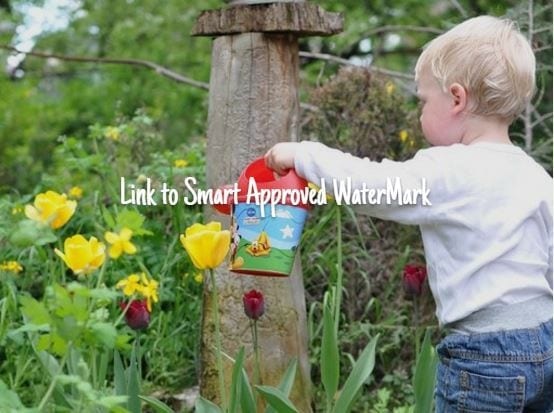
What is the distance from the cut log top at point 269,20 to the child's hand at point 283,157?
0.86 metres

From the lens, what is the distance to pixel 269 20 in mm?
3299

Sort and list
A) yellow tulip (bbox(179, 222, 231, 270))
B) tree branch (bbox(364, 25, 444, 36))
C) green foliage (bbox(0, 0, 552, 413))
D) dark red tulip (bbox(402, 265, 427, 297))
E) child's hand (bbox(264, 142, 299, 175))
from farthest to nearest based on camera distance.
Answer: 1. tree branch (bbox(364, 25, 444, 36))
2. dark red tulip (bbox(402, 265, 427, 297))
3. green foliage (bbox(0, 0, 552, 413))
4. child's hand (bbox(264, 142, 299, 175))
5. yellow tulip (bbox(179, 222, 231, 270))

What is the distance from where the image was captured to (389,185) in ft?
7.74

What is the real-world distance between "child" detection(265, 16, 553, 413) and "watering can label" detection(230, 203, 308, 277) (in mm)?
148

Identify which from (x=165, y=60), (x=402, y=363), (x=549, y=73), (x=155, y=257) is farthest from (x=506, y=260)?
(x=165, y=60)

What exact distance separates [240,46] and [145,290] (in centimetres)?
74

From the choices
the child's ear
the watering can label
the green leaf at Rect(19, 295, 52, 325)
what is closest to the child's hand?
the watering can label

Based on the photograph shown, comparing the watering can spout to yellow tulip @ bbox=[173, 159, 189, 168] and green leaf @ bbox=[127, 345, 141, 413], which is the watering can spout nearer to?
green leaf @ bbox=[127, 345, 141, 413]

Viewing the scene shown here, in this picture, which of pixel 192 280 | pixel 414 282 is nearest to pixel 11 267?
pixel 192 280

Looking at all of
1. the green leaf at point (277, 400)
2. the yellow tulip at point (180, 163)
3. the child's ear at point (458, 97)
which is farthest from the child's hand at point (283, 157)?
the yellow tulip at point (180, 163)

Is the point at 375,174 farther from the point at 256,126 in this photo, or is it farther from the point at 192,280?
the point at 192,280

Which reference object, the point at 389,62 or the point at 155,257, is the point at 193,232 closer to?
the point at 155,257

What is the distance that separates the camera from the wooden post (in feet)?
10.8

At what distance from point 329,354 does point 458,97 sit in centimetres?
64
